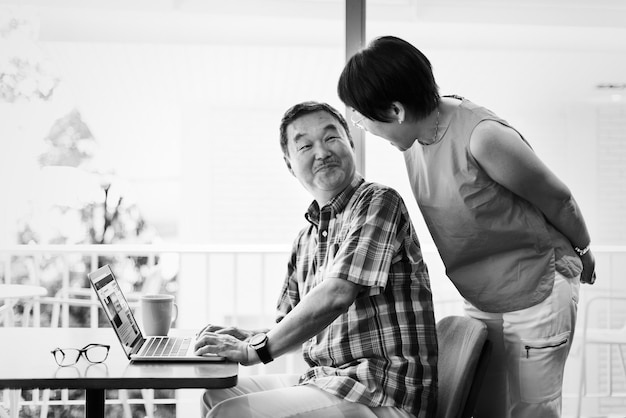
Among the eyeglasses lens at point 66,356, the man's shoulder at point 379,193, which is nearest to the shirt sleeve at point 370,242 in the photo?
the man's shoulder at point 379,193

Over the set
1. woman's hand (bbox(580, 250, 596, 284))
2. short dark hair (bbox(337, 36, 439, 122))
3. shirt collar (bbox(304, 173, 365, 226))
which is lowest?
woman's hand (bbox(580, 250, 596, 284))

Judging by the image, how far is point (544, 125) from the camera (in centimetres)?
571

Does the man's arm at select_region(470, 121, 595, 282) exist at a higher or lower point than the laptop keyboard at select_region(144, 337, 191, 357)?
higher

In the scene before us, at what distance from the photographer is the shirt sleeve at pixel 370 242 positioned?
161 centimetres

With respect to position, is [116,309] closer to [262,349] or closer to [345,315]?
[262,349]

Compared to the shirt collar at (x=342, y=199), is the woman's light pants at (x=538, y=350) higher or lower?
lower

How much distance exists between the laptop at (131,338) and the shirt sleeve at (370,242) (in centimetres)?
34

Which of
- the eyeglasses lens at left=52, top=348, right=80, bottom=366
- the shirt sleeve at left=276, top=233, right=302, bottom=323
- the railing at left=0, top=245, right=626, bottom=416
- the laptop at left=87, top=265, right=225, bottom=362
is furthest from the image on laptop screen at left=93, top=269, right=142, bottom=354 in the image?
the railing at left=0, top=245, right=626, bottom=416

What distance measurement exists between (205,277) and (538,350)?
10.8ft

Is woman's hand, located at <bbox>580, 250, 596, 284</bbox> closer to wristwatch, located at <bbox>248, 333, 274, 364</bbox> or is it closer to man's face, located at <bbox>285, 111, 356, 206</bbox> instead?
man's face, located at <bbox>285, 111, 356, 206</bbox>

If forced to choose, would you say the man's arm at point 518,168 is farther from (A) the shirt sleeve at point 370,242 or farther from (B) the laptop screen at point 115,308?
(B) the laptop screen at point 115,308

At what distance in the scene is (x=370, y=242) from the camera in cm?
164

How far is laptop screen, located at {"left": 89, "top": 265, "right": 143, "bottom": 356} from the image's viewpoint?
159 cm

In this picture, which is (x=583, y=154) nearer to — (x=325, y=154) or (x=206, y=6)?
A: (x=206, y=6)
